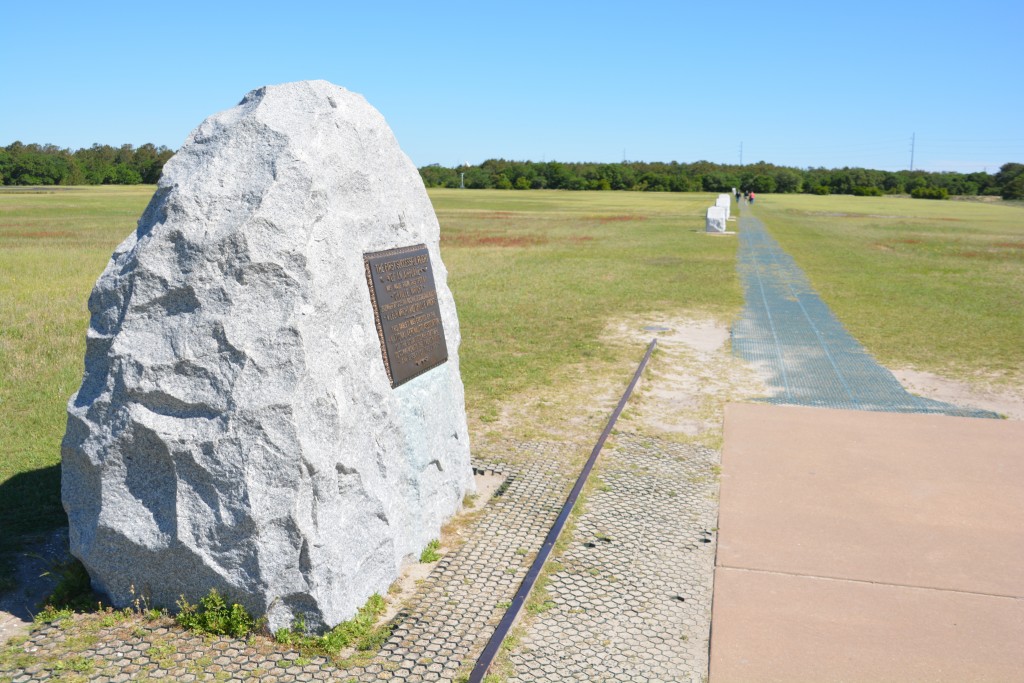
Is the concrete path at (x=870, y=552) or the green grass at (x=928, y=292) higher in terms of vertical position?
the green grass at (x=928, y=292)

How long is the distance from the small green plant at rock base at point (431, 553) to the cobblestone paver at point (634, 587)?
848 mm

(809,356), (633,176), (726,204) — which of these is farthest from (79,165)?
(809,356)

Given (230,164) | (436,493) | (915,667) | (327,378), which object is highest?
(230,164)

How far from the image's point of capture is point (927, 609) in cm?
526

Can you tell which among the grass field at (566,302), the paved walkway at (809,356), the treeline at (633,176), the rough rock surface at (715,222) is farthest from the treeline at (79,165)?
the paved walkway at (809,356)

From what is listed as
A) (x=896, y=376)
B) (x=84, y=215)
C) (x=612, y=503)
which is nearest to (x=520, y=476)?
(x=612, y=503)

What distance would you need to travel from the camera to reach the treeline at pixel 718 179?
111 metres

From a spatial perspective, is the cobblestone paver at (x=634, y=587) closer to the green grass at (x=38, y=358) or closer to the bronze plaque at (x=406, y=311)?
the bronze plaque at (x=406, y=311)

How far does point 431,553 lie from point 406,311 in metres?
1.69

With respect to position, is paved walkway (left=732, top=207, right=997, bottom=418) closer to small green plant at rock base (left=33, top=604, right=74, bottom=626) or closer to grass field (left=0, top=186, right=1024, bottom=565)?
grass field (left=0, top=186, right=1024, bottom=565)

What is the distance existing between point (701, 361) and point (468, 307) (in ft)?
18.7

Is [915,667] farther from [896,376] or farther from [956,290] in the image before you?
[956,290]

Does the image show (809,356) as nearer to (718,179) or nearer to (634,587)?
(634,587)

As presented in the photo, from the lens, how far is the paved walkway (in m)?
10.1
